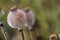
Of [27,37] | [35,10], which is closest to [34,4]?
[35,10]

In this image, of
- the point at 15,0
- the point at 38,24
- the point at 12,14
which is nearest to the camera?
the point at 12,14

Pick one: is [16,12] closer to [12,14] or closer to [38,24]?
[12,14]

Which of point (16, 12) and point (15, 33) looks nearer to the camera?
point (16, 12)

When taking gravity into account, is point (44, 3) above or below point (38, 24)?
above

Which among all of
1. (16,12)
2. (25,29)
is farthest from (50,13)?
(16,12)

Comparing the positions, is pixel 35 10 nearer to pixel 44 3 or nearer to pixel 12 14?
pixel 44 3

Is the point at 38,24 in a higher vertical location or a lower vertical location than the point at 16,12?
lower

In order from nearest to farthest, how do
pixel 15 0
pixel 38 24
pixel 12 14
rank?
pixel 12 14 < pixel 15 0 < pixel 38 24

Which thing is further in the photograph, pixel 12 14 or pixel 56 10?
pixel 56 10
